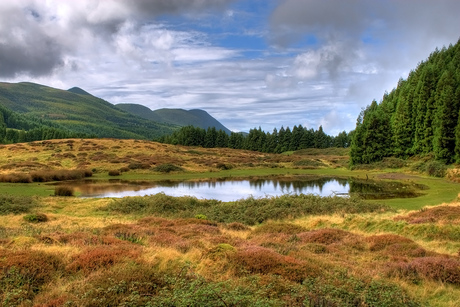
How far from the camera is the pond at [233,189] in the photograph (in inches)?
1439

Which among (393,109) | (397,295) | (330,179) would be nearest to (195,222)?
(397,295)

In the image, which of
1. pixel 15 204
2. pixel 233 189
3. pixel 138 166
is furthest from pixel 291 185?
pixel 15 204

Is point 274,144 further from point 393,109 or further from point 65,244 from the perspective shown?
point 65,244

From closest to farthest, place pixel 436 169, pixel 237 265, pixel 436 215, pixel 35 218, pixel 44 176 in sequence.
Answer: pixel 237 265 < pixel 436 215 < pixel 35 218 < pixel 44 176 < pixel 436 169

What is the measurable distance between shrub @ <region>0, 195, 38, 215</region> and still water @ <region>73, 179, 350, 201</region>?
28.8 feet

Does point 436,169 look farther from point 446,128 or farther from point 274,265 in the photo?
point 274,265

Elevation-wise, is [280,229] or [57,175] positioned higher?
[57,175]

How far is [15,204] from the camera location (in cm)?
2550

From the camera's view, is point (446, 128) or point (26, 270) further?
point (446, 128)

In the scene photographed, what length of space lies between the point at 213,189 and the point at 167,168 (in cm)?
2065

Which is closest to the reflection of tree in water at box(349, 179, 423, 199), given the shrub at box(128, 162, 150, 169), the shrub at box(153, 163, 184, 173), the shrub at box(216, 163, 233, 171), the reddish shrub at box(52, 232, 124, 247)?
Answer: the shrub at box(216, 163, 233, 171)

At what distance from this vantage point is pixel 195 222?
66.8 feet

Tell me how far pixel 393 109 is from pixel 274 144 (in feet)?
180

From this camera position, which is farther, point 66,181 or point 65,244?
point 66,181
